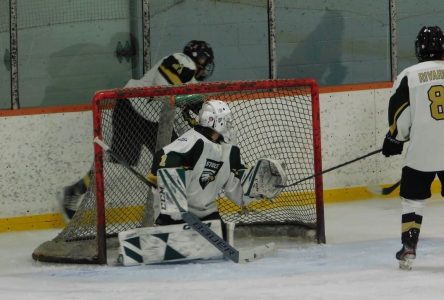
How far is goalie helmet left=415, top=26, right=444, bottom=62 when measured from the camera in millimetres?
5617

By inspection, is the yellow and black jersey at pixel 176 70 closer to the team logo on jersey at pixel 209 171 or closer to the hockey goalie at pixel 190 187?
the hockey goalie at pixel 190 187

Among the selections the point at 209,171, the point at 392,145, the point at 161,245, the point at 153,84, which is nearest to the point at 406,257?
the point at 392,145

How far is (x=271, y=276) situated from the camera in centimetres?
558

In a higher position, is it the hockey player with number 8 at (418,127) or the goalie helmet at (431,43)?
the goalie helmet at (431,43)

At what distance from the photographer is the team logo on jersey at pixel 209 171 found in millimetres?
5934

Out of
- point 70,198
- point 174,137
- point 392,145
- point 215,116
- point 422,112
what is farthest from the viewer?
point 70,198

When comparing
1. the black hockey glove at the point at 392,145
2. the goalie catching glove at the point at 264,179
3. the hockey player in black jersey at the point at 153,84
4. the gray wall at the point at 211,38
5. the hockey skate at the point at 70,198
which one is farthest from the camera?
the gray wall at the point at 211,38

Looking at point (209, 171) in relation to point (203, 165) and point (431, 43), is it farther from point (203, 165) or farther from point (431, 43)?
point (431, 43)

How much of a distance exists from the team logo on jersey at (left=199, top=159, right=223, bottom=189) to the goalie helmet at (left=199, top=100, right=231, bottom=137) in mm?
155

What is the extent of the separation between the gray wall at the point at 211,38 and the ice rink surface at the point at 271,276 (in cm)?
122

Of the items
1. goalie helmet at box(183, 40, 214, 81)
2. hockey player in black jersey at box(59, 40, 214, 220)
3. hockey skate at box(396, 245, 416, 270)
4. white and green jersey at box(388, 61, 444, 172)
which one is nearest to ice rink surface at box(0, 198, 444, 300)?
hockey skate at box(396, 245, 416, 270)

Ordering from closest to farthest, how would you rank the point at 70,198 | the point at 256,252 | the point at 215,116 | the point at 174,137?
the point at 215,116, the point at 256,252, the point at 174,137, the point at 70,198

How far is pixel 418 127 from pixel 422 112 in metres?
0.07

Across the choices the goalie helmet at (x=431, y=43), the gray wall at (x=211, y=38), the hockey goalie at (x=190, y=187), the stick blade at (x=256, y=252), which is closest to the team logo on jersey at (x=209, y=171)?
the hockey goalie at (x=190, y=187)
